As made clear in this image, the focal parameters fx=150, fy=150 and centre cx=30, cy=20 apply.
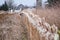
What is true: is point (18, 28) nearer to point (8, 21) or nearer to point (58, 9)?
point (8, 21)

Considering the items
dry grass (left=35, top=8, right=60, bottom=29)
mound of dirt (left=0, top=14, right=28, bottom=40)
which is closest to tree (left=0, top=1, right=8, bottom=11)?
dry grass (left=35, top=8, right=60, bottom=29)

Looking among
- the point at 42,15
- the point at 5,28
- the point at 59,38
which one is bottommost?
the point at 59,38

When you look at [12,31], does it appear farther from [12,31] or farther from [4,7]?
[4,7]

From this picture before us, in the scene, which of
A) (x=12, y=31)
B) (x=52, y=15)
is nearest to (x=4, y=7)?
(x=52, y=15)

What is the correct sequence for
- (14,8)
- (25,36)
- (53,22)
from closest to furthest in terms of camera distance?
1. (25,36)
2. (53,22)
3. (14,8)

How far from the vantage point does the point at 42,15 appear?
1.84m

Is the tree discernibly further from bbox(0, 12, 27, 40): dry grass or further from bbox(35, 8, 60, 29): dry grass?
bbox(0, 12, 27, 40): dry grass

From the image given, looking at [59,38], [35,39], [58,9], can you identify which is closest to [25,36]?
[35,39]

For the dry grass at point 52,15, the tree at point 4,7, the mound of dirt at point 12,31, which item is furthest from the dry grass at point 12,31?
the tree at point 4,7

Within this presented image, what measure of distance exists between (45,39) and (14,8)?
4.80ft

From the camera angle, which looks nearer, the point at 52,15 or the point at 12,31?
the point at 12,31

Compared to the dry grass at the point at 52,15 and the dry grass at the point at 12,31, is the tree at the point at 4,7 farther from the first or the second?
the dry grass at the point at 12,31

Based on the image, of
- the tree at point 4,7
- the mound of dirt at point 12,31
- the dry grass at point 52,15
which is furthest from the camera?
the tree at point 4,7

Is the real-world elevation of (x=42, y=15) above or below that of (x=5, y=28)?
below
